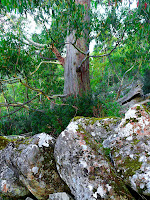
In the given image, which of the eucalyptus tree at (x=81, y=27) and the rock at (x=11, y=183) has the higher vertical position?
the eucalyptus tree at (x=81, y=27)

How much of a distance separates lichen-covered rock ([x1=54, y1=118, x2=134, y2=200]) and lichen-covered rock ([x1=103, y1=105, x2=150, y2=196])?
0.12 m

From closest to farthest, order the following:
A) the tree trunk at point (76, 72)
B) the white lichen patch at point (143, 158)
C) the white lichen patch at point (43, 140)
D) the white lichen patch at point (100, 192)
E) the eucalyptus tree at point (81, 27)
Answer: the white lichen patch at point (100, 192), the white lichen patch at point (143, 158), the white lichen patch at point (43, 140), the eucalyptus tree at point (81, 27), the tree trunk at point (76, 72)

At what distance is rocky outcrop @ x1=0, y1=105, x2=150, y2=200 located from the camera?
5.59 ft

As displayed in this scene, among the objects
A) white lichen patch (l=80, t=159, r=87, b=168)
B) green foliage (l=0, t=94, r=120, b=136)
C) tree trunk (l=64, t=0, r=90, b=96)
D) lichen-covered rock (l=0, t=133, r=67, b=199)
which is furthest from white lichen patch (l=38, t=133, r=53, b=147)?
tree trunk (l=64, t=0, r=90, b=96)

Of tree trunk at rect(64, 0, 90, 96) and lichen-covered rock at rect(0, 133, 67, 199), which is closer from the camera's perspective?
lichen-covered rock at rect(0, 133, 67, 199)

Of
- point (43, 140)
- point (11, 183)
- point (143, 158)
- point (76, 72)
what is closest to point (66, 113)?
point (76, 72)

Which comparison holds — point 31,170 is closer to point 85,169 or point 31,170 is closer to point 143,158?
point 85,169

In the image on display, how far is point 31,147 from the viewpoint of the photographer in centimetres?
222

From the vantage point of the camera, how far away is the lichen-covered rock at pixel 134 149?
5.49 ft

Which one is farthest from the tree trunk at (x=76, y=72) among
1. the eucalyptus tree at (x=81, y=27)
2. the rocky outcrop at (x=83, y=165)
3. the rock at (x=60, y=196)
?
the rock at (x=60, y=196)

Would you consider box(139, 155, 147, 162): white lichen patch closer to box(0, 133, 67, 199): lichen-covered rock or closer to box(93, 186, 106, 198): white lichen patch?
box(93, 186, 106, 198): white lichen patch

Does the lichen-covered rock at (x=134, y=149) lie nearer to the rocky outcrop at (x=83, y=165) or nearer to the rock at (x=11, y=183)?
the rocky outcrop at (x=83, y=165)

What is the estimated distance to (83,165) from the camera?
1.83 m

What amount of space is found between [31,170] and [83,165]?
0.67 metres
